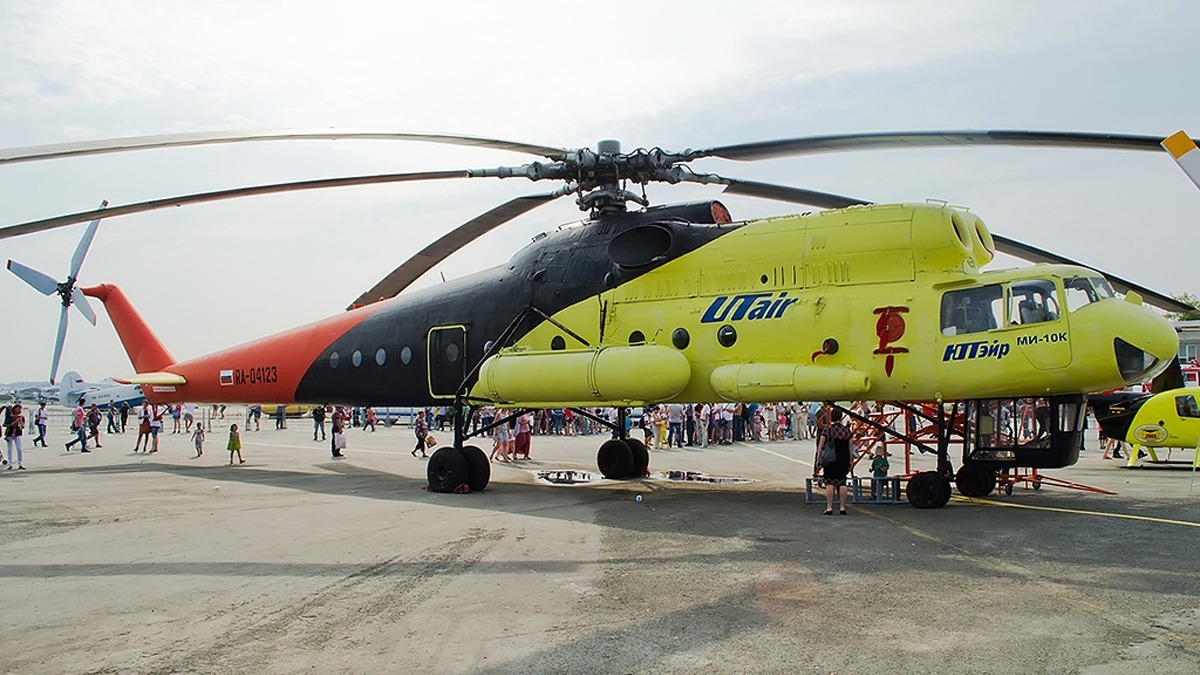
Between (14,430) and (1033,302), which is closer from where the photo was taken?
(1033,302)

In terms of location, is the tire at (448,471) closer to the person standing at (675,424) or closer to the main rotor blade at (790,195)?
the main rotor blade at (790,195)

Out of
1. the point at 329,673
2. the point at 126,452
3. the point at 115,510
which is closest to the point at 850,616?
→ the point at 329,673

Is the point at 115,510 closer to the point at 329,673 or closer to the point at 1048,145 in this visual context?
the point at 329,673

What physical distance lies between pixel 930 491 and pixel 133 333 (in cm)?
2126

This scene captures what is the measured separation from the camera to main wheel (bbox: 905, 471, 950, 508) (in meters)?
12.9

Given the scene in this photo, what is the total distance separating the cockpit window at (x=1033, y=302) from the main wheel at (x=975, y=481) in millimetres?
3491

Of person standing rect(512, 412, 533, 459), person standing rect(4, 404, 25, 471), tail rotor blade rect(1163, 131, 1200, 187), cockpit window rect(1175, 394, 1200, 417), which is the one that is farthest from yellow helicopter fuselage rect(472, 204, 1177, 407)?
person standing rect(4, 404, 25, 471)

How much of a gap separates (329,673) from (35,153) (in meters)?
6.63

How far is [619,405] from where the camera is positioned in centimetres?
1433

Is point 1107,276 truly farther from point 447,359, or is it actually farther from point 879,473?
point 447,359

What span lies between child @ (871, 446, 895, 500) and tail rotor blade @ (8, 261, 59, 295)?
78.4 feet

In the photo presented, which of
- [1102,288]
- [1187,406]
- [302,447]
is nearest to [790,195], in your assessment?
[1102,288]

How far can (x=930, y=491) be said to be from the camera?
510 inches

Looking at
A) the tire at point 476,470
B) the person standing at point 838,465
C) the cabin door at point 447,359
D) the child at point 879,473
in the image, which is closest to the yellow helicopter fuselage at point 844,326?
the person standing at point 838,465
